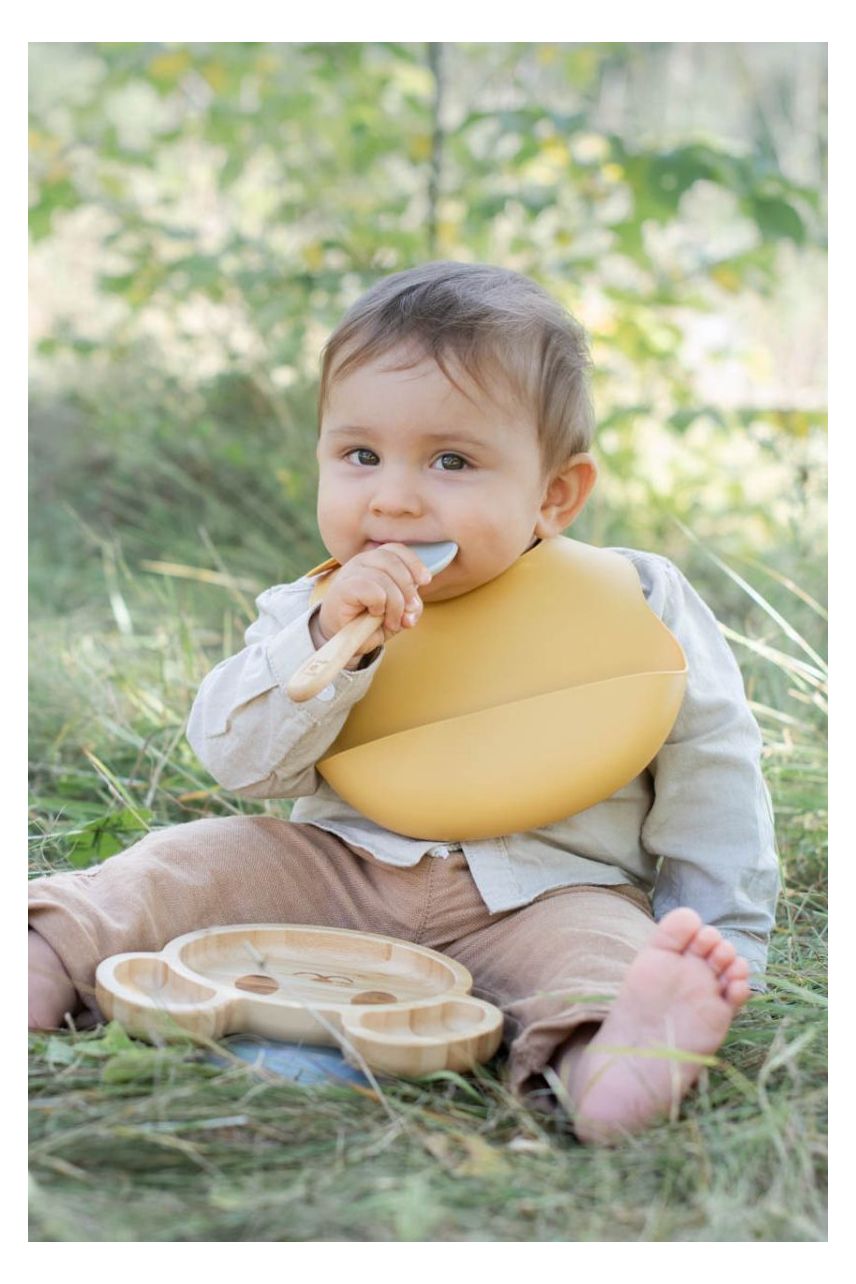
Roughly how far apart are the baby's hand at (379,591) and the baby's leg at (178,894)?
346 mm

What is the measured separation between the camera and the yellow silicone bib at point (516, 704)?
1899 mm

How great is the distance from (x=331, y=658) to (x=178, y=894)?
0.41 m

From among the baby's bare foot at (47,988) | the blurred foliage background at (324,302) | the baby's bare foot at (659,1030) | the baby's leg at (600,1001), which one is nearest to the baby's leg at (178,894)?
the baby's bare foot at (47,988)

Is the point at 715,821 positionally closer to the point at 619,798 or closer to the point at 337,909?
the point at 619,798

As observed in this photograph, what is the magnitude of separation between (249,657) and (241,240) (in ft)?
9.19

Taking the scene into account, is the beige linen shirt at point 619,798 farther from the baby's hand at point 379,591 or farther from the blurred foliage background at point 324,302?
the blurred foliage background at point 324,302

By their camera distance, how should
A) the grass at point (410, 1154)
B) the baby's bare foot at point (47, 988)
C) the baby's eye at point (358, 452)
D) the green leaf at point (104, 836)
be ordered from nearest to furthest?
the grass at point (410, 1154)
the baby's bare foot at point (47, 988)
the baby's eye at point (358, 452)
the green leaf at point (104, 836)

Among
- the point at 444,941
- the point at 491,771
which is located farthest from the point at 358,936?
the point at 491,771

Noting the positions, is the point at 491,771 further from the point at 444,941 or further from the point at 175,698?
the point at 175,698

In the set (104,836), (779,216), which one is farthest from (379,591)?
(779,216)

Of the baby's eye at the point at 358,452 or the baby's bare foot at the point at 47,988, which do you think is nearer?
the baby's bare foot at the point at 47,988

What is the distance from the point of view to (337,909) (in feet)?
6.47

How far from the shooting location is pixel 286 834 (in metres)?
2.01

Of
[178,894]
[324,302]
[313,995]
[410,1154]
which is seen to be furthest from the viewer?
[324,302]
